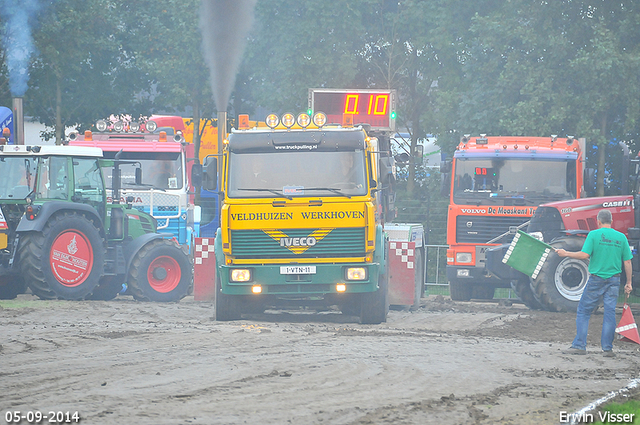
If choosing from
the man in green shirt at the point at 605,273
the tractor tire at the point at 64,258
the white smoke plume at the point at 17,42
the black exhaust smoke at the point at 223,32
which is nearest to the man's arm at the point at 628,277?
the man in green shirt at the point at 605,273

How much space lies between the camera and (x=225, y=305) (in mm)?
14172

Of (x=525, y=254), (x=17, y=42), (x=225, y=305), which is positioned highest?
(x=17, y=42)

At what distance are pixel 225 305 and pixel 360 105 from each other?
6.00 m

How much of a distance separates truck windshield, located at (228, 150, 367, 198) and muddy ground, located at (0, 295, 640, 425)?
1841 millimetres

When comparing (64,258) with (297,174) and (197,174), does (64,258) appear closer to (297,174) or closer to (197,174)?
(197,174)

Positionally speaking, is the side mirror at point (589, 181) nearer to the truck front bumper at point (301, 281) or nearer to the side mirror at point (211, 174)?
the truck front bumper at point (301, 281)

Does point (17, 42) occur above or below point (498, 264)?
above

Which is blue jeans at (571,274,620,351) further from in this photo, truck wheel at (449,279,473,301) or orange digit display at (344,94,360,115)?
truck wheel at (449,279,473,301)

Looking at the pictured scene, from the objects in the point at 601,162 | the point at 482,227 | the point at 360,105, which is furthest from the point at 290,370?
the point at 601,162

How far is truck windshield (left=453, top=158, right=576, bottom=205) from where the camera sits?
62.8 feet

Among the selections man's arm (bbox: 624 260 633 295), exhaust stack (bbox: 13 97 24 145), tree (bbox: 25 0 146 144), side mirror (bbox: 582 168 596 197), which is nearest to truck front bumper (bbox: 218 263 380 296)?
man's arm (bbox: 624 260 633 295)

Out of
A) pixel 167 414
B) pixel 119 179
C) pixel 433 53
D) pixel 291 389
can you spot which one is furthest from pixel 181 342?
pixel 433 53

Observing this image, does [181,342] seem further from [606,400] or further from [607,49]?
[607,49]

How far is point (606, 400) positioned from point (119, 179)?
11.5 meters
